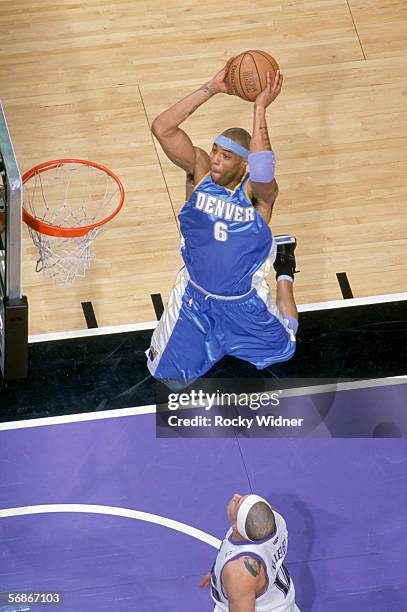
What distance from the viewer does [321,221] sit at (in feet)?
31.5

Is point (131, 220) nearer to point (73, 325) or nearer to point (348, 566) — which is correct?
point (73, 325)

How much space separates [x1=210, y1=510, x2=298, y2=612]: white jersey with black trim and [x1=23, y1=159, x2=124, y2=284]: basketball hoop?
2767mm

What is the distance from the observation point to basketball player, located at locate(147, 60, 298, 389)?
302 inches

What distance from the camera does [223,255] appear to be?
7.77m

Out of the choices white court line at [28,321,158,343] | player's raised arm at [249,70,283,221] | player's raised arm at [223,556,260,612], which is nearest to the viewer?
player's raised arm at [223,556,260,612]

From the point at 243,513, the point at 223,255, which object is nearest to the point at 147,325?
the point at 223,255

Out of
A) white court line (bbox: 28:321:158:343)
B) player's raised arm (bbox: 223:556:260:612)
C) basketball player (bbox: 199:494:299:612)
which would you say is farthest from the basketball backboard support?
player's raised arm (bbox: 223:556:260:612)

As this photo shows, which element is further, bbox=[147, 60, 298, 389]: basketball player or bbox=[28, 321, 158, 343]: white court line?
bbox=[28, 321, 158, 343]: white court line

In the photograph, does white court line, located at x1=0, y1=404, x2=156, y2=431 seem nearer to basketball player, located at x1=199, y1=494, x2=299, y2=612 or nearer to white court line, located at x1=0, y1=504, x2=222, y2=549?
white court line, located at x1=0, y1=504, x2=222, y2=549

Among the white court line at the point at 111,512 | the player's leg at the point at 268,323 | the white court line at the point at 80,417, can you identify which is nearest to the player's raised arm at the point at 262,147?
the player's leg at the point at 268,323

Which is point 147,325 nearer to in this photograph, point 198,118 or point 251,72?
point 198,118

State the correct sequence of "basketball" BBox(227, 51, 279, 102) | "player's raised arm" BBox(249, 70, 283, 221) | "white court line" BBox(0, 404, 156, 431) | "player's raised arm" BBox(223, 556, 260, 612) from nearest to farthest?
1. "player's raised arm" BBox(223, 556, 260, 612)
2. "player's raised arm" BBox(249, 70, 283, 221)
3. "basketball" BBox(227, 51, 279, 102)
4. "white court line" BBox(0, 404, 156, 431)

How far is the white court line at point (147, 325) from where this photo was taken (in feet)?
29.0

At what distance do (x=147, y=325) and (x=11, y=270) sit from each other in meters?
2.03
